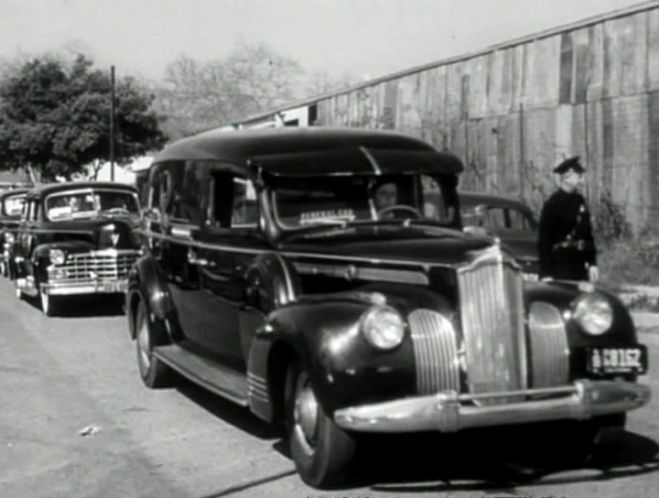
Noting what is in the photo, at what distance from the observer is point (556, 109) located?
2225 centimetres

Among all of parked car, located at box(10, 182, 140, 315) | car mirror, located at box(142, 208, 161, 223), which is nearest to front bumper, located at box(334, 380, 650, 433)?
car mirror, located at box(142, 208, 161, 223)

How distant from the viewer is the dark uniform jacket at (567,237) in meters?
10.4

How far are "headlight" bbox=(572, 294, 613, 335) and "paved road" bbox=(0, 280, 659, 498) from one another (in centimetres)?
83

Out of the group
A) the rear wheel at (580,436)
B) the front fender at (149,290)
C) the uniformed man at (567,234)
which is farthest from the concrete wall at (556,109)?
the rear wheel at (580,436)

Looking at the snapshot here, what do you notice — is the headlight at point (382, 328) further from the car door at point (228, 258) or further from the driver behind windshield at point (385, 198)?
the driver behind windshield at point (385, 198)

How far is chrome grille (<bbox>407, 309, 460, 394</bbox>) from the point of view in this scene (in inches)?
265

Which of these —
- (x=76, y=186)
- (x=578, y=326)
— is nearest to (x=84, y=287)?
(x=76, y=186)

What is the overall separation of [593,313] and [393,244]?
124 cm

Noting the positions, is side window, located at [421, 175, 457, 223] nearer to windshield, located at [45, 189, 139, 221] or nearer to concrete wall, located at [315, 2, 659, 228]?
windshield, located at [45, 189, 139, 221]

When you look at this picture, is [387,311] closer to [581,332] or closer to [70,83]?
[581,332]

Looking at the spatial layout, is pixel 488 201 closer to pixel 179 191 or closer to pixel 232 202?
pixel 179 191

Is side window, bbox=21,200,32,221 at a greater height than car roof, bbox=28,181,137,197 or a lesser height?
lesser

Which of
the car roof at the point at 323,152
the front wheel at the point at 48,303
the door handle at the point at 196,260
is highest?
the car roof at the point at 323,152

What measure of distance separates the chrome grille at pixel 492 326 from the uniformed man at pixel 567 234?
11.9 ft
